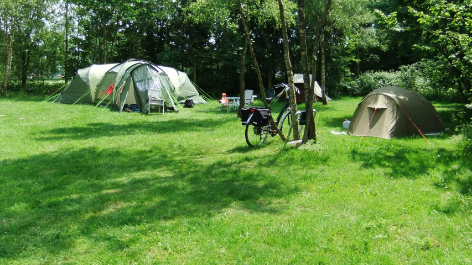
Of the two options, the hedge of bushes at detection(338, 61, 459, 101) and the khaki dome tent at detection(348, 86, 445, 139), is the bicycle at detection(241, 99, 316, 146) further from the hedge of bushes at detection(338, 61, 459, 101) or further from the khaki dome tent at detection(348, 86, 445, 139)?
the hedge of bushes at detection(338, 61, 459, 101)

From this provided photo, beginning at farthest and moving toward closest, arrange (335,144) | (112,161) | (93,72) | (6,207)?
1. (93,72)
2. (335,144)
3. (112,161)
4. (6,207)

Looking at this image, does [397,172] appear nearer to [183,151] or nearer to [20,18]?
[183,151]

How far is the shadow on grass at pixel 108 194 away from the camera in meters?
4.33

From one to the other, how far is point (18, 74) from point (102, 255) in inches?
1132

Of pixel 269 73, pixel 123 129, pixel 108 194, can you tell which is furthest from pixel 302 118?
pixel 269 73

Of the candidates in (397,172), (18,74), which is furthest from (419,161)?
(18,74)

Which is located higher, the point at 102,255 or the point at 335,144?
the point at 335,144

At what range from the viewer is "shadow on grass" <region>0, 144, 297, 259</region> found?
14.2ft

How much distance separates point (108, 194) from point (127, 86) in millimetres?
11495

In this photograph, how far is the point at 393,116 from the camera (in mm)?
9797

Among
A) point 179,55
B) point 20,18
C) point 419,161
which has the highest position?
point 20,18

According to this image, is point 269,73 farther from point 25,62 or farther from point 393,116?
point 393,116

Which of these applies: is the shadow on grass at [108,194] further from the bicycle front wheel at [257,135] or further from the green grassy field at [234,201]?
the bicycle front wheel at [257,135]

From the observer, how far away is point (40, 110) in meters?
15.9
